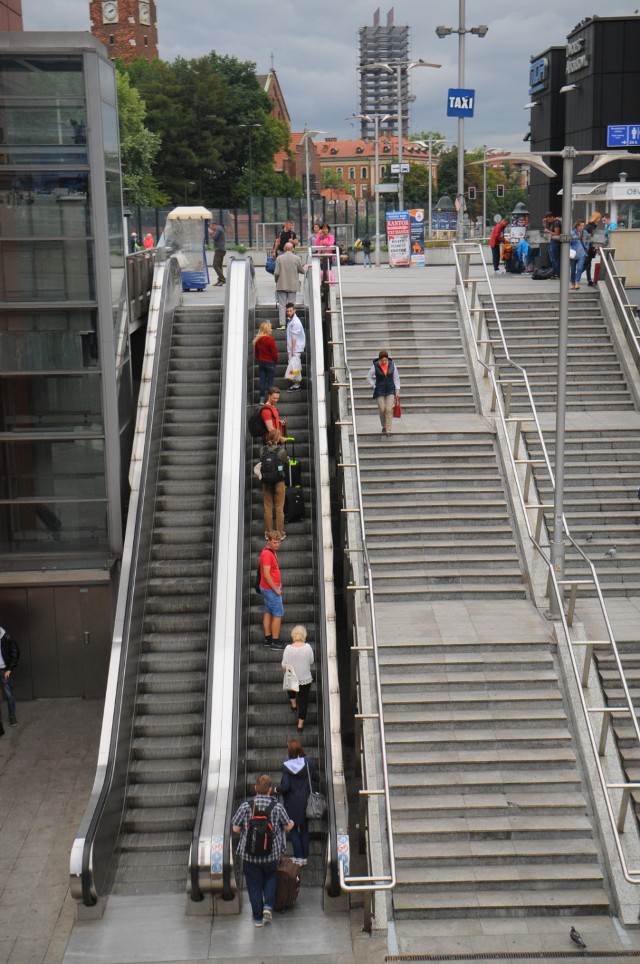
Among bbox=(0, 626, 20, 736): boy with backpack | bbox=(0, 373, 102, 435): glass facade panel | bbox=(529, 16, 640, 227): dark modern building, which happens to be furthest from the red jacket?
bbox=(529, 16, 640, 227): dark modern building

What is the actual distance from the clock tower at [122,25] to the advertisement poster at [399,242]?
286ft

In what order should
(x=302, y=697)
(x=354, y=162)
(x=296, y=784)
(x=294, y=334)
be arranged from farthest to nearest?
1. (x=354, y=162)
2. (x=294, y=334)
3. (x=302, y=697)
4. (x=296, y=784)

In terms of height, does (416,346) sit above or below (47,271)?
below

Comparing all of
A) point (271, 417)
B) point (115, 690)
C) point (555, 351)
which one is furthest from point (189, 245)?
point (115, 690)

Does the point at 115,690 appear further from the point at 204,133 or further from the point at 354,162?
the point at 354,162

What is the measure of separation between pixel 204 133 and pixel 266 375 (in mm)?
66054

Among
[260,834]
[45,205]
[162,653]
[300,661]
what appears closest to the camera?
[260,834]

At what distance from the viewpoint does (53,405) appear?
17.2 meters

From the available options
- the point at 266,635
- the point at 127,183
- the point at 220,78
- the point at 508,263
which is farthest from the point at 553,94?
the point at 220,78

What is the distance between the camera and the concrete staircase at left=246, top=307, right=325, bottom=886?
502 inches

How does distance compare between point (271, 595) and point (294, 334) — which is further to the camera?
point (294, 334)

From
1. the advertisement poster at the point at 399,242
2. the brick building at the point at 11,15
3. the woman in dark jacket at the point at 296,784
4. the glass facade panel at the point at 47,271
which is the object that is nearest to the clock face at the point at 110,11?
the advertisement poster at the point at 399,242

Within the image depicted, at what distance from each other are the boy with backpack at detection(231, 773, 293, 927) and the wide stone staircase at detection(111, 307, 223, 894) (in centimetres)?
128

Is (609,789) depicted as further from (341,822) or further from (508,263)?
(508,263)
